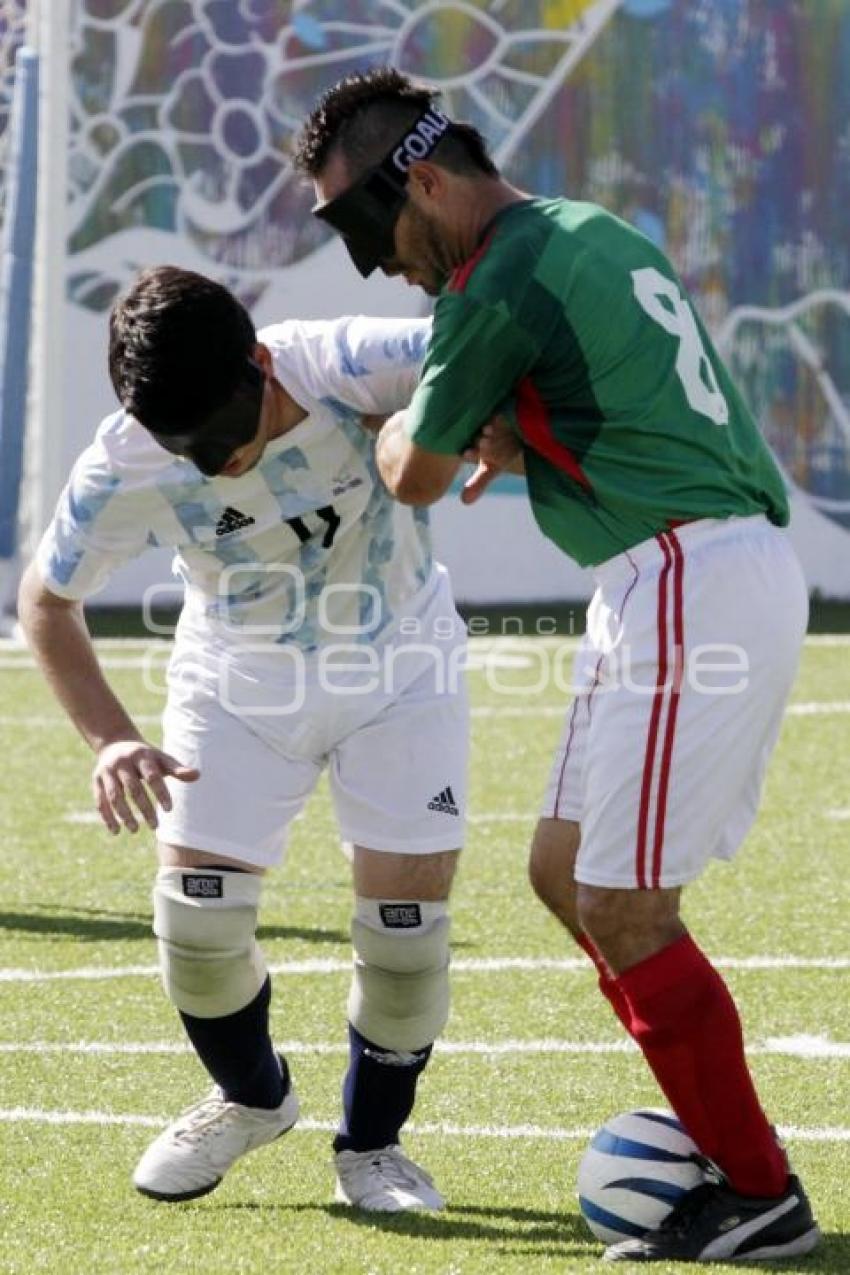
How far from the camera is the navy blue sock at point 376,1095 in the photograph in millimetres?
4840

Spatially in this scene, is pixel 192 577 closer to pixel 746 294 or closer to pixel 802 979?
pixel 802 979

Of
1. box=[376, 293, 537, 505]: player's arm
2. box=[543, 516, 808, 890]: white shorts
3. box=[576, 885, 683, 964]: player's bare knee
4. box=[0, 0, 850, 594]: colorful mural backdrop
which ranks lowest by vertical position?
box=[0, 0, 850, 594]: colorful mural backdrop

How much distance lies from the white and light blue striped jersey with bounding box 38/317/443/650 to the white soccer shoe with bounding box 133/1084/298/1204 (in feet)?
3.06

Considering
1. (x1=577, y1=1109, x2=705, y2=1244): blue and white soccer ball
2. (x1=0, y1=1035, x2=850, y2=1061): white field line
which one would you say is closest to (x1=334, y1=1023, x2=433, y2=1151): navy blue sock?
(x1=577, y1=1109, x2=705, y2=1244): blue and white soccer ball

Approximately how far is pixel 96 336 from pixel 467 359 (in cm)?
1328

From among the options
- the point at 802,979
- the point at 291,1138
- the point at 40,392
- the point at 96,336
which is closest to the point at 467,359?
the point at 291,1138

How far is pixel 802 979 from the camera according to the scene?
6.67 meters

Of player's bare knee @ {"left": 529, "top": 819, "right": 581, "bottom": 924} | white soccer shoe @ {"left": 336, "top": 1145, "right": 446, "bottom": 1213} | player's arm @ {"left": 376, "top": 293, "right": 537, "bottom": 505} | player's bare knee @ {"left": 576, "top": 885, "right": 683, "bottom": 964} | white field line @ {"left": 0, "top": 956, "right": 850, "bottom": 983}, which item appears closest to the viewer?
player's arm @ {"left": 376, "top": 293, "right": 537, "bottom": 505}

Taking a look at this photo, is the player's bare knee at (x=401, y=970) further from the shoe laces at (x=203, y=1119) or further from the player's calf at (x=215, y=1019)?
the shoe laces at (x=203, y=1119)

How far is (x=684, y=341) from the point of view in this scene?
13.9 ft

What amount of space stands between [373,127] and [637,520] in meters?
0.83

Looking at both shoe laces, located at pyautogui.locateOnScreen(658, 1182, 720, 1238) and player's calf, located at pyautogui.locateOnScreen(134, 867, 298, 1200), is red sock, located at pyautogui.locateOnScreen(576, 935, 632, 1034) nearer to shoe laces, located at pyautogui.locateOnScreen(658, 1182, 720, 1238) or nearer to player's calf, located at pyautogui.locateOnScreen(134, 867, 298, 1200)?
shoe laces, located at pyautogui.locateOnScreen(658, 1182, 720, 1238)

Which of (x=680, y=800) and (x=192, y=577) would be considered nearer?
(x=680, y=800)

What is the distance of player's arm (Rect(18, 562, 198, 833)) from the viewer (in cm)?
439
